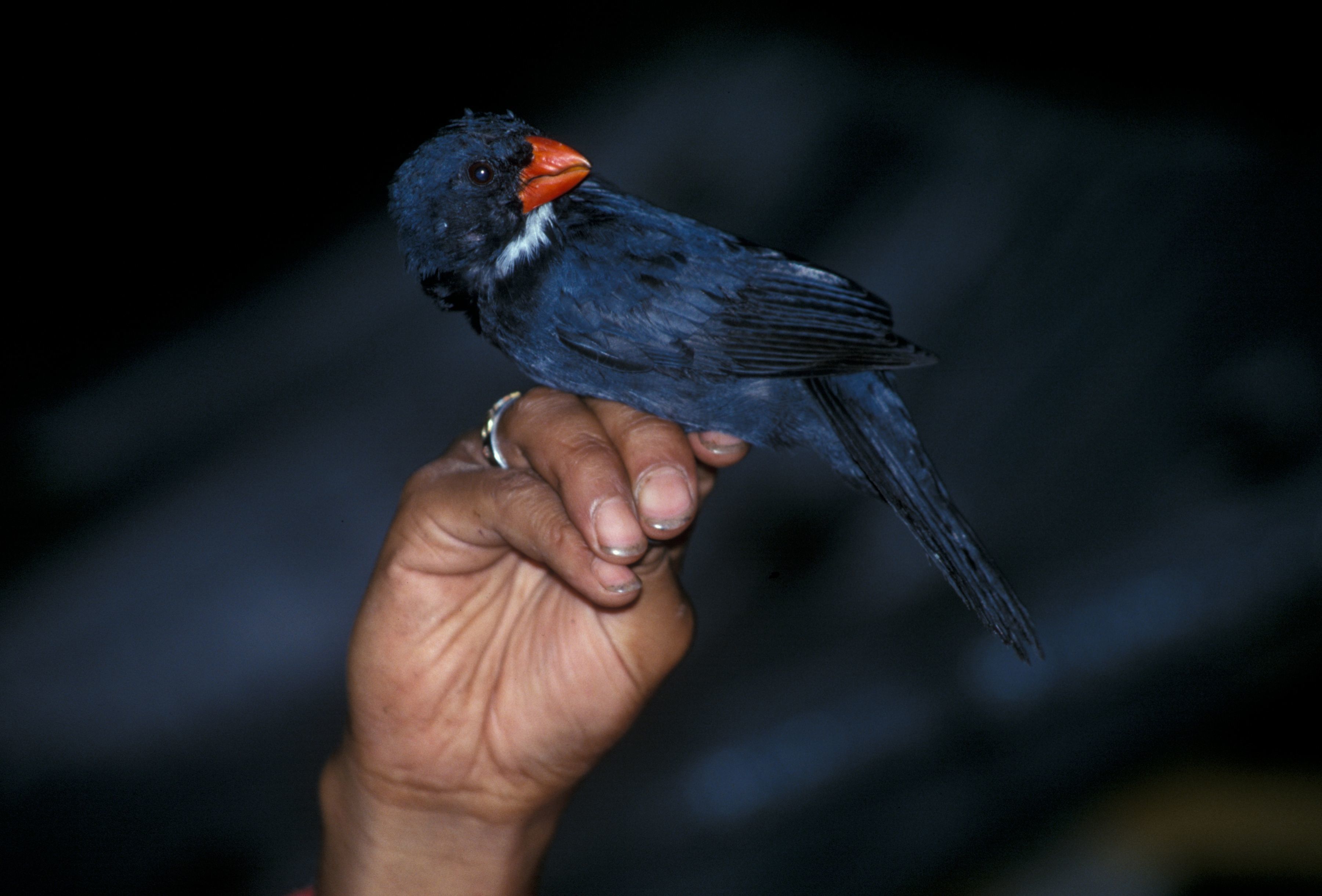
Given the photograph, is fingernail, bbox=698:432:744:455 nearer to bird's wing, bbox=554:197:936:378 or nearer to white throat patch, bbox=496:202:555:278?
bird's wing, bbox=554:197:936:378

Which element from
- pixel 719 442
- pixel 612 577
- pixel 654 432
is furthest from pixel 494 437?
pixel 612 577

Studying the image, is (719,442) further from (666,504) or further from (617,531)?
(617,531)

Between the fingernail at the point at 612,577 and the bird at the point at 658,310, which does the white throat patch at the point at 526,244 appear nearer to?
the bird at the point at 658,310

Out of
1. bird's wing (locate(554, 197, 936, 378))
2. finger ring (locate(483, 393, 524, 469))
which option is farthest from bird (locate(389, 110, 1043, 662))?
finger ring (locate(483, 393, 524, 469))

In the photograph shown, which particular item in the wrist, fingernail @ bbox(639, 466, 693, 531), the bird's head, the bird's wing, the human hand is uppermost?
the bird's head

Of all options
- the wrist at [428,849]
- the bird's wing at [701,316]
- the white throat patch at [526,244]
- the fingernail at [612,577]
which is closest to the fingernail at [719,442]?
the bird's wing at [701,316]
